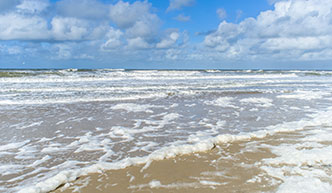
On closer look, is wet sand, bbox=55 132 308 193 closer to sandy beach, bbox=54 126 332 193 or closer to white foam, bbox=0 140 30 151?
sandy beach, bbox=54 126 332 193

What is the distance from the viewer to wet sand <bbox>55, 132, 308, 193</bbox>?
3.42 m

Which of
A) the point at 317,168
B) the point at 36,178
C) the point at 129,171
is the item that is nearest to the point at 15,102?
the point at 36,178

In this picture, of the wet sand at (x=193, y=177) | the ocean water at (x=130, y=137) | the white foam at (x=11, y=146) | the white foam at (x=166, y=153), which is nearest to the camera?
the wet sand at (x=193, y=177)

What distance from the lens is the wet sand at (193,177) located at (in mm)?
3418

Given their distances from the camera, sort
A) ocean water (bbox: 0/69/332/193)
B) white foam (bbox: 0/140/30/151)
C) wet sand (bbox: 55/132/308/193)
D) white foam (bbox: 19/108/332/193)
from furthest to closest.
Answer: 1. white foam (bbox: 0/140/30/151)
2. ocean water (bbox: 0/69/332/193)
3. white foam (bbox: 19/108/332/193)
4. wet sand (bbox: 55/132/308/193)

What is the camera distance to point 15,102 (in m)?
11.9

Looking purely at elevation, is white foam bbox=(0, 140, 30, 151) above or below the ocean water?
below

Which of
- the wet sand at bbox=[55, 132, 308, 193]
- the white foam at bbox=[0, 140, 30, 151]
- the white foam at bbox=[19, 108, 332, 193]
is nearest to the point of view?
the wet sand at bbox=[55, 132, 308, 193]

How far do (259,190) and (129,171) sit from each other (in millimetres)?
2023

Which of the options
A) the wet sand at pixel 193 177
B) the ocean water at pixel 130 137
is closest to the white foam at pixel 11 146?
the ocean water at pixel 130 137

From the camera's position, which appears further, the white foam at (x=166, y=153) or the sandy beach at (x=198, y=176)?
the white foam at (x=166, y=153)

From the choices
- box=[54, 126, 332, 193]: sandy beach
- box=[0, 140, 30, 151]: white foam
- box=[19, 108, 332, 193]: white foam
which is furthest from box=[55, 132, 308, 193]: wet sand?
box=[0, 140, 30, 151]: white foam

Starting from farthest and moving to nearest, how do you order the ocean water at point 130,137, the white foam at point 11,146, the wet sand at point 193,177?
the white foam at point 11,146, the ocean water at point 130,137, the wet sand at point 193,177

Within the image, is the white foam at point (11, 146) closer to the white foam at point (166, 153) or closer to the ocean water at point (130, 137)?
the ocean water at point (130, 137)
